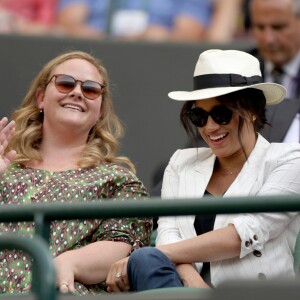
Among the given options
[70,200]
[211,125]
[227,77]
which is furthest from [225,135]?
[70,200]

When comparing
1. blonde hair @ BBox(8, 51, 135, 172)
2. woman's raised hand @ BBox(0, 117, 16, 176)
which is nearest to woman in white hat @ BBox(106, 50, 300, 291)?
blonde hair @ BBox(8, 51, 135, 172)

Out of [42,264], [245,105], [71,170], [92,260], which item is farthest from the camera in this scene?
[71,170]

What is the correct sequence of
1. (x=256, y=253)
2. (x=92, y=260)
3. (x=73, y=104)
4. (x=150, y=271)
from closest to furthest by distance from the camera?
(x=150, y=271) → (x=256, y=253) → (x=92, y=260) → (x=73, y=104)

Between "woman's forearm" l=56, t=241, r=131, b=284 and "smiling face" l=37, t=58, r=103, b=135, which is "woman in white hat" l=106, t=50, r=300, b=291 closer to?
"woman's forearm" l=56, t=241, r=131, b=284

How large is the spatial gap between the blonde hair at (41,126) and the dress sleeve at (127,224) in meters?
0.20

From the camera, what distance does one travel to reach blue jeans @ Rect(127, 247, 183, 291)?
4984mm

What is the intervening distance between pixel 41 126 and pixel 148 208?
7.07 ft

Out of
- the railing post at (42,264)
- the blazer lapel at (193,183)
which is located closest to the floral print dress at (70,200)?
the blazer lapel at (193,183)

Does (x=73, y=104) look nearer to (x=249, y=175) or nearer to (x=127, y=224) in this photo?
(x=127, y=224)

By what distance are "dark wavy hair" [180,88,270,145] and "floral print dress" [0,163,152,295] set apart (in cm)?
44

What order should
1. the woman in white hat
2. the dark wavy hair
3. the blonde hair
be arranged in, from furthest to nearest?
the blonde hair < the dark wavy hair < the woman in white hat

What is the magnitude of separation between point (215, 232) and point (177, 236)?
0.29m

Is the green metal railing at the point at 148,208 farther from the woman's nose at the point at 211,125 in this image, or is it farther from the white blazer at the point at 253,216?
the woman's nose at the point at 211,125

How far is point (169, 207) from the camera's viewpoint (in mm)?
4211
